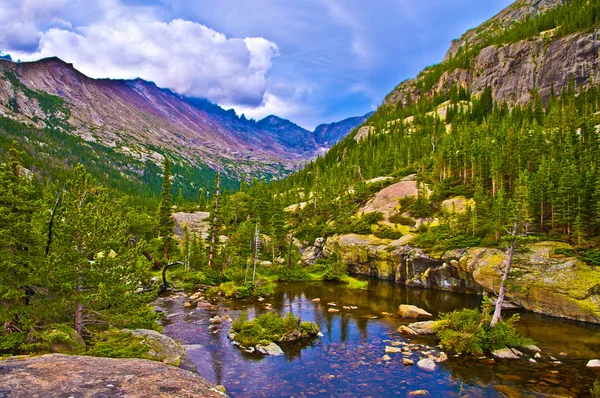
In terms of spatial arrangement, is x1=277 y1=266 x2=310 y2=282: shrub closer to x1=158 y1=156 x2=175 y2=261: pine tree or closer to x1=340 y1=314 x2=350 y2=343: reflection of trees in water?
x1=158 y1=156 x2=175 y2=261: pine tree

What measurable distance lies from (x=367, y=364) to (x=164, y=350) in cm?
1392

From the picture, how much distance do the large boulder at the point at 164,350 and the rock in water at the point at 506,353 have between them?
858 inches

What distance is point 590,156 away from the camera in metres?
56.2

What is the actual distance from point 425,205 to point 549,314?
3435 cm

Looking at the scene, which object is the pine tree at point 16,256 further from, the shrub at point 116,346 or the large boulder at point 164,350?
the large boulder at point 164,350

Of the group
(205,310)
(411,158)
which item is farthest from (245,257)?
(411,158)

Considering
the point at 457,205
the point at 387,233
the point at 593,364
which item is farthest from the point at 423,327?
the point at 457,205

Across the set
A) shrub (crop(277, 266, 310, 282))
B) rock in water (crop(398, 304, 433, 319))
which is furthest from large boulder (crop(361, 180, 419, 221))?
rock in water (crop(398, 304, 433, 319))

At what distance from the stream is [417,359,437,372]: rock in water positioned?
49 cm

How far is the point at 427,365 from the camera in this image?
76.8ft

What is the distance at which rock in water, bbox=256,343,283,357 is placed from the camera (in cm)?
2600

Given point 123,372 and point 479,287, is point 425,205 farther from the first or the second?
point 123,372

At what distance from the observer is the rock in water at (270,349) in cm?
2600

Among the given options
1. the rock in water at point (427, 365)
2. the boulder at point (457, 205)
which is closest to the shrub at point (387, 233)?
the boulder at point (457, 205)
